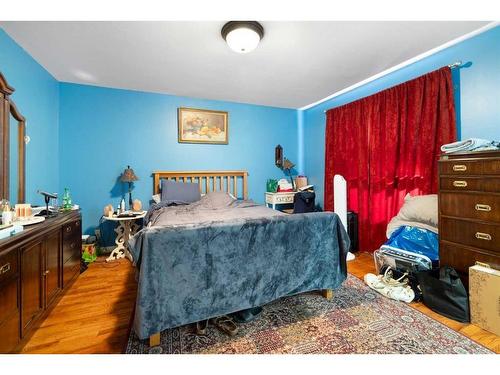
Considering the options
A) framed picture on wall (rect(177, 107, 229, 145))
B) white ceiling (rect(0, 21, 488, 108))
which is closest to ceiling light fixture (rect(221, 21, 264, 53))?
white ceiling (rect(0, 21, 488, 108))

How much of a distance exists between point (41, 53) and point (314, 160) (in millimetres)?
3948

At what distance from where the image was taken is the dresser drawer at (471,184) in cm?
163

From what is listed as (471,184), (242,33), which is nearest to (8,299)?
(242,33)

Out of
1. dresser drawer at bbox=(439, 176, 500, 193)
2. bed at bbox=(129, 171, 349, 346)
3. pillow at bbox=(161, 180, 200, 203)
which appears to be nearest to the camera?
bed at bbox=(129, 171, 349, 346)

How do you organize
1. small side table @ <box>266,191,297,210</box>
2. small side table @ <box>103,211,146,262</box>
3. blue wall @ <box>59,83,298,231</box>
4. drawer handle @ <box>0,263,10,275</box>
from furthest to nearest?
small side table @ <box>266,191,297,210</box>
blue wall @ <box>59,83,298,231</box>
small side table @ <box>103,211,146,262</box>
drawer handle @ <box>0,263,10,275</box>

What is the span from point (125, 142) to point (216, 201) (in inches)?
64.2

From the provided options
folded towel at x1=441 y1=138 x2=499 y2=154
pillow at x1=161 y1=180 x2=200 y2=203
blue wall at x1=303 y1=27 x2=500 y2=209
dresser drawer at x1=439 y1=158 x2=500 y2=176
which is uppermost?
blue wall at x1=303 y1=27 x2=500 y2=209

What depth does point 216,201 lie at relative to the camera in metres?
3.17

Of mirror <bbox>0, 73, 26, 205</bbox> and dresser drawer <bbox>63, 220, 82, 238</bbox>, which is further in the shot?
dresser drawer <bbox>63, 220, 82, 238</bbox>

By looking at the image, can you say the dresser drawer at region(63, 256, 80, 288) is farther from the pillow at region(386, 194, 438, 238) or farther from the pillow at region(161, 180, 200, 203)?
the pillow at region(386, 194, 438, 238)

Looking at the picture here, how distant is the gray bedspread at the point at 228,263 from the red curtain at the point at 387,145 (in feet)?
4.67

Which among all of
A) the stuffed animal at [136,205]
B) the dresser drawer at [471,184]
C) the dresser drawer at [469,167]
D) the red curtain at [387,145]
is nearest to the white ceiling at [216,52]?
the red curtain at [387,145]

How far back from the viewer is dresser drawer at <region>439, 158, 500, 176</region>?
1620mm
